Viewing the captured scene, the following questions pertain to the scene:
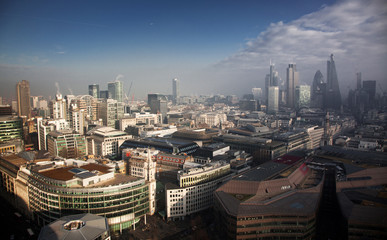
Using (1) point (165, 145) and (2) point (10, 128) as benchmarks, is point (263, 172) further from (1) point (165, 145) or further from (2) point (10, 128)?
(2) point (10, 128)

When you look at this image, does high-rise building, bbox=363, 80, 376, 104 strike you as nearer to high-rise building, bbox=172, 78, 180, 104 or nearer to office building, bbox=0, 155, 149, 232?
office building, bbox=0, 155, 149, 232

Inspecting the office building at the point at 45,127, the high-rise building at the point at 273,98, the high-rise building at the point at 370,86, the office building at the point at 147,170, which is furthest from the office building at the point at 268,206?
the high-rise building at the point at 273,98

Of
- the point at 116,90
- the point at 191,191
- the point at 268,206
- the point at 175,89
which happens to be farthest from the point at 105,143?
the point at 175,89

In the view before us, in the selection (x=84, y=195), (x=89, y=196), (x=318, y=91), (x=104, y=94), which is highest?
(x=104, y=94)

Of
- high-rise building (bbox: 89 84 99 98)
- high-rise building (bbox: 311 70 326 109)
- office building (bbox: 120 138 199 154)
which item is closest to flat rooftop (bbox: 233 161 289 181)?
office building (bbox: 120 138 199 154)

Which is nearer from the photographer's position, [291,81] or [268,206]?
[268,206]

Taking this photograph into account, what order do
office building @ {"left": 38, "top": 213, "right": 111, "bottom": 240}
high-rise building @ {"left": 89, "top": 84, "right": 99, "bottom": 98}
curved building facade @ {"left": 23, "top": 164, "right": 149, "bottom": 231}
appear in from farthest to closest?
high-rise building @ {"left": 89, "top": 84, "right": 99, "bottom": 98}, curved building facade @ {"left": 23, "top": 164, "right": 149, "bottom": 231}, office building @ {"left": 38, "top": 213, "right": 111, "bottom": 240}
